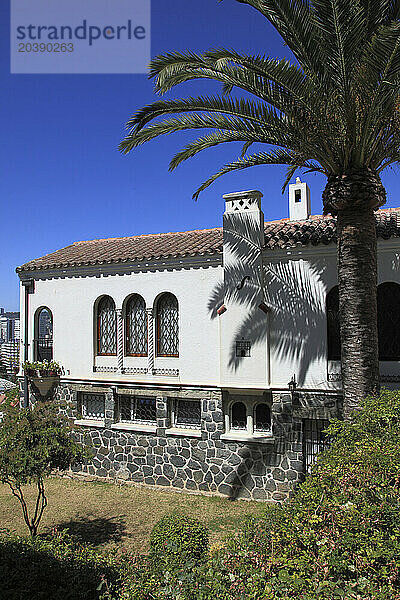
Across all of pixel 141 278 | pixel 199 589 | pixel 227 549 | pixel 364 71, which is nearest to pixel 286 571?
pixel 199 589

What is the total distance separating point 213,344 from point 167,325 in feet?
6.13

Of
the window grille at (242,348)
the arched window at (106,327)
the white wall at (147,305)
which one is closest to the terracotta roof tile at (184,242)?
the white wall at (147,305)

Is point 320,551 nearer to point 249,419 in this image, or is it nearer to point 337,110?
point 337,110

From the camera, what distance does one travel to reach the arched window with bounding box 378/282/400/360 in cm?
1212

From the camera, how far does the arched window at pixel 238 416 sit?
13953 mm

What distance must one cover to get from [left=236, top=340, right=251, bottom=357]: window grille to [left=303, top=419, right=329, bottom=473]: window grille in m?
2.42

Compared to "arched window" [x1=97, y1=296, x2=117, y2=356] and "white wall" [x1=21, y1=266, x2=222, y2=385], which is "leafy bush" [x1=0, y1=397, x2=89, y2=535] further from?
"arched window" [x1=97, y1=296, x2=117, y2=356]

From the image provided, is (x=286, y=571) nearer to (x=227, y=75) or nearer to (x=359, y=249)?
(x=359, y=249)

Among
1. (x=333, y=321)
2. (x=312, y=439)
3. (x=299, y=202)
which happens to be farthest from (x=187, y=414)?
(x=299, y=202)

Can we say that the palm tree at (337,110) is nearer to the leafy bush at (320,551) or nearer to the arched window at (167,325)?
the leafy bush at (320,551)

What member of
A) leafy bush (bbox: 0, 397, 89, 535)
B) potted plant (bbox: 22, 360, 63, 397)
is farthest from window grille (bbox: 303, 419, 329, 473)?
potted plant (bbox: 22, 360, 63, 397)

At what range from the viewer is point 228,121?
10773 mm

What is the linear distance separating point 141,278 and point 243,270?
362 centimetres

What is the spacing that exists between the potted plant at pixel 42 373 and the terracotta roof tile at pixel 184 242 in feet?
11.3
